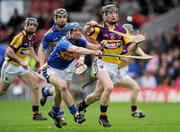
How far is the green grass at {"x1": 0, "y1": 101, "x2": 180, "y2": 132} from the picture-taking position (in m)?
16.2

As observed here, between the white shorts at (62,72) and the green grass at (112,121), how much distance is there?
1.08 metres

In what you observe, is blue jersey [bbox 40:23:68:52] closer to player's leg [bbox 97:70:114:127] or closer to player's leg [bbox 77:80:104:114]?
player's leg [bbox 77:80:104:114]

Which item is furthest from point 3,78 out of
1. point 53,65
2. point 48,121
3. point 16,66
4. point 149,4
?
point 149,4

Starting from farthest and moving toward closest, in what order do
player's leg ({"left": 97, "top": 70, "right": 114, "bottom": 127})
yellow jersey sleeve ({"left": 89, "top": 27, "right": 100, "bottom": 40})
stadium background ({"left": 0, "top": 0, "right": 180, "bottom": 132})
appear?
stadium background ({"left": 0, "top": 0, "right": 180, "bottom": 132}), yellow jersey sleeve ({"left": 89, "top": 27, "right": 100, "bottom": 40}), player's leg ({"left": 97, "top": 70, "right": 114, "bottom": 127})

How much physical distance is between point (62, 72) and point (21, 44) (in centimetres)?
231

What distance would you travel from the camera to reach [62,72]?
17047mm

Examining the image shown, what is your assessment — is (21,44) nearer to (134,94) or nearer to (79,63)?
(79,63)

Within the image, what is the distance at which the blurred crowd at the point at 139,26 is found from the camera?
95.8ft

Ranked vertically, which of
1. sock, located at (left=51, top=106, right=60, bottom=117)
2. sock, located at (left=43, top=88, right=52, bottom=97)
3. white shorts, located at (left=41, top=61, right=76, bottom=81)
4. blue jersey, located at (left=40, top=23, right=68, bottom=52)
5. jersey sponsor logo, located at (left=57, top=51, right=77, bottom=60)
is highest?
blue jersey, located at (left=40, top=23, right=68, bottom=52)

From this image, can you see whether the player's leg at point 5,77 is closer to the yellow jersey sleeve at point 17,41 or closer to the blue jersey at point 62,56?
the yellow jersey sleeve at point 17,41

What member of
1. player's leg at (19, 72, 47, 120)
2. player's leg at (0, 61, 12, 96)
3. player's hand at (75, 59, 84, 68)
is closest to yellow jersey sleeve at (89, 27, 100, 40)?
player's hand at (75, 59, 84, 68)

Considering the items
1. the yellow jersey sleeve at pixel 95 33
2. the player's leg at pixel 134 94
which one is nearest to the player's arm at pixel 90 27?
the yellow jersey sleeve at pixel 95 33

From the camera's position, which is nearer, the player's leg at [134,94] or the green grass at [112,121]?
the green grass at [112,121]

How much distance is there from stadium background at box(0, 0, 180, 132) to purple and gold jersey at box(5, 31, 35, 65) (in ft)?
16.8
